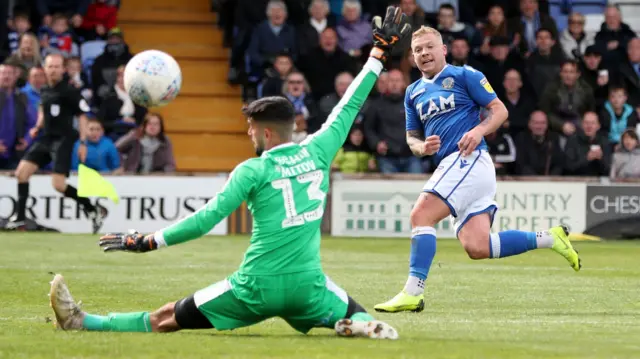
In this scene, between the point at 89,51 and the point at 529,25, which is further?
the point at 529,25

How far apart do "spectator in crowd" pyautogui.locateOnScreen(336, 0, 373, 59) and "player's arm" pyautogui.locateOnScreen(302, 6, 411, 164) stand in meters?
14.1

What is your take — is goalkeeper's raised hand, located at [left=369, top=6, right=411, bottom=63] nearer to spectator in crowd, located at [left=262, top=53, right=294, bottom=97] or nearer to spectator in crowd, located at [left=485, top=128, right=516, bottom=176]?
spectator in crowd, located at [left=485, top=128, right=516, bottom=176]

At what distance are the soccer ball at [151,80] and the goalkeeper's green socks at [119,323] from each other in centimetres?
824

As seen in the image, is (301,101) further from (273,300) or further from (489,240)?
(273,300)

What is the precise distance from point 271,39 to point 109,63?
2.66 metres

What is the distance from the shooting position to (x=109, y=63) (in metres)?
21.1

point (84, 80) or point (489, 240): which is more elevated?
point (84, 80)

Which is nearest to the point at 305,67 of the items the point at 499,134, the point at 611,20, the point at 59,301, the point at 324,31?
the point at 324,31

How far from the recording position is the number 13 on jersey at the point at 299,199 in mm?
6922

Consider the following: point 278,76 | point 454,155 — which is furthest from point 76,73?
point 454,155

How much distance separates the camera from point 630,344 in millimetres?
7027

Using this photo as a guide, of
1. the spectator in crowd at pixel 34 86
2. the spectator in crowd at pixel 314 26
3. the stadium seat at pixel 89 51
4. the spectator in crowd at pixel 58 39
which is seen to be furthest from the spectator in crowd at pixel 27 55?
the spectator in crowd at pixel 314 26

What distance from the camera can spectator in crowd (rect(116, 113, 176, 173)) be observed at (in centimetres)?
1986

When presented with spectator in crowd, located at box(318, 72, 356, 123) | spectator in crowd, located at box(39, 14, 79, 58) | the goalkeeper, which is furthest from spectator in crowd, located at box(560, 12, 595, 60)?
the goalkeeper
